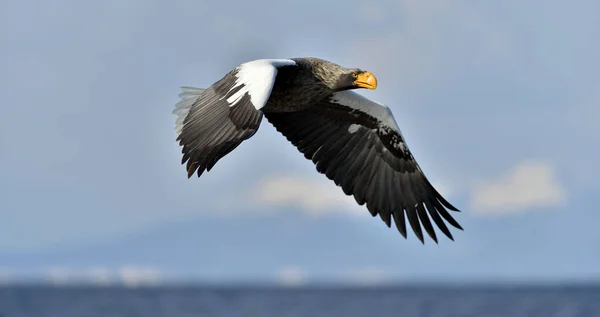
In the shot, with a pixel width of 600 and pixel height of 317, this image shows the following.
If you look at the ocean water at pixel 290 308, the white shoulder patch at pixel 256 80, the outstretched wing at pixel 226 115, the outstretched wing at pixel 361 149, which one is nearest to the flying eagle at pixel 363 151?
the outstretched wing at pixel 361 149

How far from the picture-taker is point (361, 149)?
1553 cm

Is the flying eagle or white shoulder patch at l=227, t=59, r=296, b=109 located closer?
white shoulder patch at l=227, t=59, r=296, b=109

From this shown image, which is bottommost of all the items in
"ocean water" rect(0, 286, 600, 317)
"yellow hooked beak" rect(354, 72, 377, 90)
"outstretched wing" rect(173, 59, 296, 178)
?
"outstretched wing" rect(173, 59, 296, 178)

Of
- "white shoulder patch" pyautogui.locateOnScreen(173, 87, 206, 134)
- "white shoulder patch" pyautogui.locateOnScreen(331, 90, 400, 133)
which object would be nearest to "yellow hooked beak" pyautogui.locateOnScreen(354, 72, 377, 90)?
"white shoulder patch" pyautogui.locateOnScreen(331, 90, 400, 133)

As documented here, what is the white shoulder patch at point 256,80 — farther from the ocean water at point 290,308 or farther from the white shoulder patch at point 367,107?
the ocean water at point 290,308

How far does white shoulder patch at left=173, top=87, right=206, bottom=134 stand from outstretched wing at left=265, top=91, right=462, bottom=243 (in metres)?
0.89

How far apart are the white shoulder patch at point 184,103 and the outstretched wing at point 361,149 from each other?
886 mm

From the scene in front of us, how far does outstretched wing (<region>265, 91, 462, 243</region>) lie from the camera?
15.4 m

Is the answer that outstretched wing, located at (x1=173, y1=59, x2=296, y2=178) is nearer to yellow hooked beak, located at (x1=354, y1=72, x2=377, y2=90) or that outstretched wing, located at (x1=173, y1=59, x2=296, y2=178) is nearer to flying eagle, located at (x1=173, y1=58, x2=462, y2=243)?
yellow hooked beak, located at (x1=354, y1=72, x2=377, y2=90)

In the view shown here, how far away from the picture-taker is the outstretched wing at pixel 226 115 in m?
12.1
